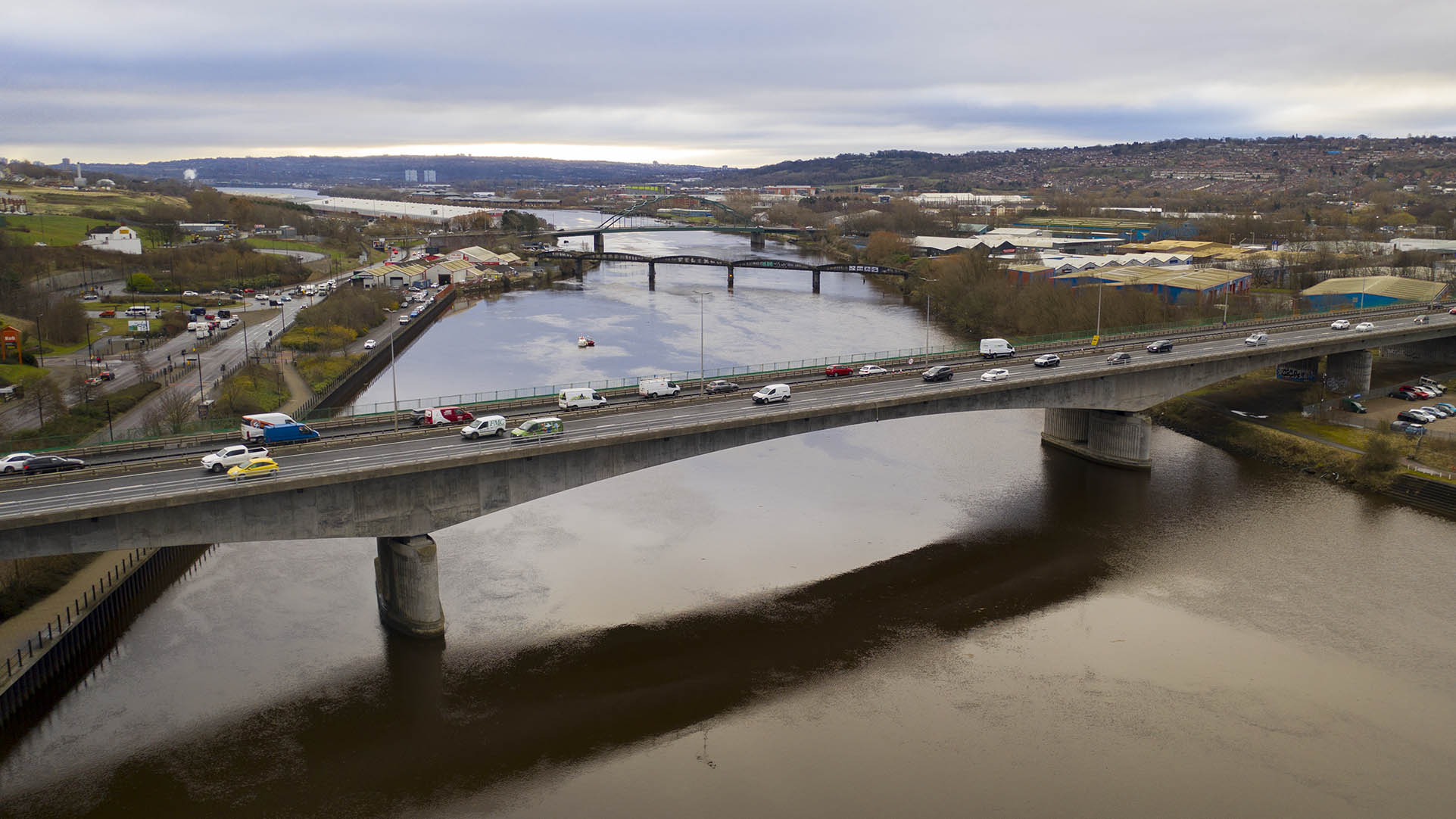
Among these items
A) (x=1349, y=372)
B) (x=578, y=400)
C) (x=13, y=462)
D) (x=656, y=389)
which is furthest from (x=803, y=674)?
(x=1349, y=372)

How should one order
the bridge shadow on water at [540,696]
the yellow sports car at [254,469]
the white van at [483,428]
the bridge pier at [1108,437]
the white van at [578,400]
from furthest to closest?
the bridge pier at [1108,437] < the white van at [578,400] < the white van at [483,428] < the yellow sports car at [254,469] < the bridge shadow on water at [540,696]

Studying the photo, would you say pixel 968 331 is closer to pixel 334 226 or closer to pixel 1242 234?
pixel 1242 234

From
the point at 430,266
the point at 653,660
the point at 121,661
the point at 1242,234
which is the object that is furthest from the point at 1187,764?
the point at 1242,234

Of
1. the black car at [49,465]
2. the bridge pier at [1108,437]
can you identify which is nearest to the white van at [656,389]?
the black car at [49,465]

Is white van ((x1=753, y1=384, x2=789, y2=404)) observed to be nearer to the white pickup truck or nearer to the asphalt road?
the asphalt road

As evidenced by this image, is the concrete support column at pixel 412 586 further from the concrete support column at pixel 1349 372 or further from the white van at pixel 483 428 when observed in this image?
the concrete support column at pixel 1349 372

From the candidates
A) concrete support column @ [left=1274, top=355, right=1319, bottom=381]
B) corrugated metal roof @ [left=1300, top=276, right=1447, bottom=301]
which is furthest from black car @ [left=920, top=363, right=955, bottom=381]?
corrugated metal roof @ [left=1300, top=276, right=1447, bottom=301]
